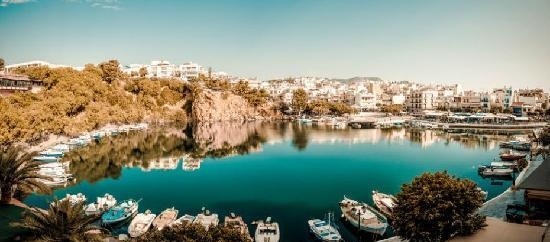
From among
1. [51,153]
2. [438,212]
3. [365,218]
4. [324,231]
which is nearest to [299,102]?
[51,153]

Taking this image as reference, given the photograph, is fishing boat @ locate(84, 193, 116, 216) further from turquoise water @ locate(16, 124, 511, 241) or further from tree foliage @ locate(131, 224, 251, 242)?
tree foliage @ locate(131, 224, 251, 242)

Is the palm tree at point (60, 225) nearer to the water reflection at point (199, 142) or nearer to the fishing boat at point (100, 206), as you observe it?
the fishing boat at point (100, 206)

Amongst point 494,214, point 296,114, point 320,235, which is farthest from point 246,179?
point 296,114

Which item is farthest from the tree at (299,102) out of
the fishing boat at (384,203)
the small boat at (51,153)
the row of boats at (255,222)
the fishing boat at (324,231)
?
the fishing boat at (324,231)

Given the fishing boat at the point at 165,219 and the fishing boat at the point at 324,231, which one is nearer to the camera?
the fishing boat at the point at 324,231

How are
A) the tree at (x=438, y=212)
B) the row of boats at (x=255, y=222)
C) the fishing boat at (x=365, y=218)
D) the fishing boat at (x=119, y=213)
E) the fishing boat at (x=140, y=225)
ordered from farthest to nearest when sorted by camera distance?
1. the fishing boat at (x=119, y=213)
2. the fishing boat at (x=365, y=218)
3. the fishing boat at (x=140, y=225)
4. the row of boats at (x=255, y=222)
5. the tree at (x=438, y=212)

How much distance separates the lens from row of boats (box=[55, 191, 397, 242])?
24.9 meters

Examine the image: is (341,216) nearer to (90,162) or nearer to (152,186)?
(152,186)

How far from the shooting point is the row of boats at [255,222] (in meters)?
24.9

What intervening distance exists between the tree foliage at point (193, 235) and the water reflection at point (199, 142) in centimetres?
3352

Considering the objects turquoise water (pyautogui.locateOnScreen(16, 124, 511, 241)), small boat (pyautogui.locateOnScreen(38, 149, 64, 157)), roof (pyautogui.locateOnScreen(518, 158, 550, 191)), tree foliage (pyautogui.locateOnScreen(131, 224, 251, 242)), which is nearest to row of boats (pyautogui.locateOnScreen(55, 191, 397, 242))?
turquoise water (pyautogui.locateOnScreen(16, 124, 511, 241))

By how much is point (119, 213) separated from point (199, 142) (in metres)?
44.3

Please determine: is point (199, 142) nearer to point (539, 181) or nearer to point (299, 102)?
point (539, 181)

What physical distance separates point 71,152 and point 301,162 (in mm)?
30831
